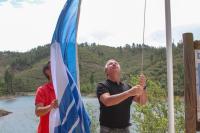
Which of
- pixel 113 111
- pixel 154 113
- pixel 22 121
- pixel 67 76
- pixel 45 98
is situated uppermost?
pixel 67 76

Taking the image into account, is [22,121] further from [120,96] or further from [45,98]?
[120,96]

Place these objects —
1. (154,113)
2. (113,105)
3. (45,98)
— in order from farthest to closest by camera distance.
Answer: (154,113) < (45,98) < (113,105)

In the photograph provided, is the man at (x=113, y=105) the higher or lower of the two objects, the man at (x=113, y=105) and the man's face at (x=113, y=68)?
the lower

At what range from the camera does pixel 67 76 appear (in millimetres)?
3662

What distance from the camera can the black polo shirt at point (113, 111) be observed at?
3.79m

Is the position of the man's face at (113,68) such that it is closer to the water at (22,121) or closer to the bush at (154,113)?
the water at (22,121)

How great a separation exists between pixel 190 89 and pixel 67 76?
1026mm

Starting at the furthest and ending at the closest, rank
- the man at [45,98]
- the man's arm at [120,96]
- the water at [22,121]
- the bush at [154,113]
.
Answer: the water at [22,121] → the bush at [154,113] → the man at [45,98] → the man's arm at [120,96]

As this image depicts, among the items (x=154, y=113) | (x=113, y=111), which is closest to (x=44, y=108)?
(x=113, y=111)

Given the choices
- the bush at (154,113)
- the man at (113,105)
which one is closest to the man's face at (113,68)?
the man at (113,105)

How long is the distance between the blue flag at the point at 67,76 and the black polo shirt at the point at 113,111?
0.18m

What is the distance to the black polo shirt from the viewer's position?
3793mm

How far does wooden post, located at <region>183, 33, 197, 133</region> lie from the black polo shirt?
0.69 meters

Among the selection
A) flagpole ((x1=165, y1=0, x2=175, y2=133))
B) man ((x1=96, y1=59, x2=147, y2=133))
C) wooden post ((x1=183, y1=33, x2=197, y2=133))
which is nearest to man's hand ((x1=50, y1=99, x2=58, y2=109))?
man ((x1=96, y1=59, x2=147, y2=133))
